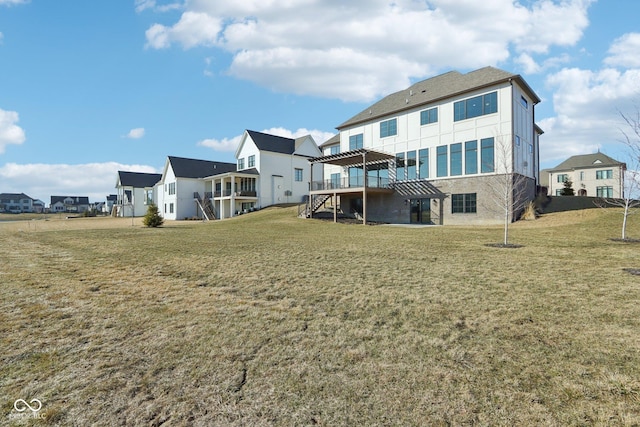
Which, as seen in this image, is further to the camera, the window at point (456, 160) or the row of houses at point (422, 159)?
the window at point (456, 160)

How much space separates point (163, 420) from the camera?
267 centimetres

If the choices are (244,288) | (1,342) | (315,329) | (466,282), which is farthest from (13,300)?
(466,282)

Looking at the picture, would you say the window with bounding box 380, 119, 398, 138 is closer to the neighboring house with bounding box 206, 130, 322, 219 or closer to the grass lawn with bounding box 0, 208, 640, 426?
the neighboring house with bounding box 206, 130, 322, 219

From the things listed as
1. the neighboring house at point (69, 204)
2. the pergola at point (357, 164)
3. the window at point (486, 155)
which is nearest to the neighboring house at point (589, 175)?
the window at point (486, 155)

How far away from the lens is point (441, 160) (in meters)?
25.6

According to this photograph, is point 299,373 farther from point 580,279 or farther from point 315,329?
point 580,279

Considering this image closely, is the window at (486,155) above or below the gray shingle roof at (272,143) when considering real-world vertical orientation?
below

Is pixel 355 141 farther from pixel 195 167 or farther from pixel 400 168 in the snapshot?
pixel 195 167

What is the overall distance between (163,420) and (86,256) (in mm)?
9780

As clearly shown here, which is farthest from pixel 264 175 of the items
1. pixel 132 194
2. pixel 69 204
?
pixel 69 204

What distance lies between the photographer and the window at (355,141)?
32.2m

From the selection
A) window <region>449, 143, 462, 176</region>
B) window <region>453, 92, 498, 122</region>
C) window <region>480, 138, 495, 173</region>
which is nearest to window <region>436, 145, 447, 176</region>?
window <region>449, 143, 462, 176</region>

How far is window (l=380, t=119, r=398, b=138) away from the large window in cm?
481

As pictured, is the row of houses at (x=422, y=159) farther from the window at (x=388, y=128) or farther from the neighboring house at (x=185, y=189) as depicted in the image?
the neighboring house at (x=185, y=189)
